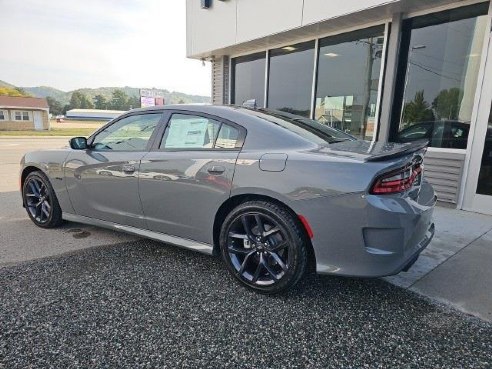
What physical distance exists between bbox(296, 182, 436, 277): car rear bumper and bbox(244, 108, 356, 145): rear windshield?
2.02 feet

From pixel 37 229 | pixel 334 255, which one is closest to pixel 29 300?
pixel 37 229

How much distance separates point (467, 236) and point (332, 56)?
13.9ft

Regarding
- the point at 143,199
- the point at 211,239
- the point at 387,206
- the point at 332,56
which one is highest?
the point at 332,56

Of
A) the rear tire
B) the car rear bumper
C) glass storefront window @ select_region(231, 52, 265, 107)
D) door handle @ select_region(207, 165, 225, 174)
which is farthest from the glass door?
the rear tire

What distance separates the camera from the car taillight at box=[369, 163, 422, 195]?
6.96 feet

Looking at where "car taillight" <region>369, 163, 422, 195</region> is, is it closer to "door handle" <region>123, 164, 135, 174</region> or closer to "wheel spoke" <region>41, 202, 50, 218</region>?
"door handle" <region>123, 164, 135, 174</region>

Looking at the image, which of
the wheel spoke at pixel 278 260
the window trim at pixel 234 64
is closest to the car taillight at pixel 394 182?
the wheel spoke at pixel 278 260

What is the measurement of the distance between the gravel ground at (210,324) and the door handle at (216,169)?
35.3 inches

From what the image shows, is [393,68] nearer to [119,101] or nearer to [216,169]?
[216,169]

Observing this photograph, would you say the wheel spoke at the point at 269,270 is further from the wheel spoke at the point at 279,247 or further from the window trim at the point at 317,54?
the window trim at the point at 317,54

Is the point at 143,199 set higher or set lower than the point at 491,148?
lower

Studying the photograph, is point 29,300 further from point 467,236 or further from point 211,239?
point 467,236

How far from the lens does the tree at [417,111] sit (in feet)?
17.6

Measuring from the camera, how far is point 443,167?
5082mm
